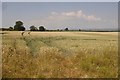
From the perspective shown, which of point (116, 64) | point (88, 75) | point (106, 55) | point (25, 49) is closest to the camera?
point (88, 75)

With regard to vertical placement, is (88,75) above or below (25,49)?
below

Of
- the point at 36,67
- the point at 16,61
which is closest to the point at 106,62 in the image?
the point at 36,67

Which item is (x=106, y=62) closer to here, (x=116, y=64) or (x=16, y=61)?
(x=116, y=64)

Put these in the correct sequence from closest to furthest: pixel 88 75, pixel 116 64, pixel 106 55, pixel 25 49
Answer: pixel 88 75 → pixel 116 64 → pixel 106 55 → pixel 25 49

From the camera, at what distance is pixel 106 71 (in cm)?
1297

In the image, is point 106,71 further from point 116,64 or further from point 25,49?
point 25,49

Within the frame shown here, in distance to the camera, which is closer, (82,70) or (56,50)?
(82,70)

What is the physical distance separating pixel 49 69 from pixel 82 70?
4.96 ft

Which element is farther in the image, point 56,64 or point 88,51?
point 88,51

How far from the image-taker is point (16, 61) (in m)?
13.8

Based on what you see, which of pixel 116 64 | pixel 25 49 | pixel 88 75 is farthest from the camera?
pixel 25 49

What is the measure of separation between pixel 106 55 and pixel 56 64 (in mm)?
2801

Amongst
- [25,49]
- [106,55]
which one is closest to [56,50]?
[25,49]

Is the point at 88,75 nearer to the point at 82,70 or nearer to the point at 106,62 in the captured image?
the point at 82,70
